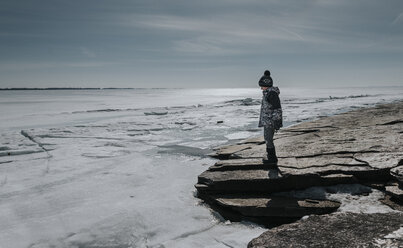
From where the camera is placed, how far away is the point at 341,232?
3.19 meters

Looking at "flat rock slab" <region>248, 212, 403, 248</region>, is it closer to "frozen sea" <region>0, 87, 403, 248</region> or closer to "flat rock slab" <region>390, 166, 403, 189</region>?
"frozen sea" <region>0, 87, 403, 248</region>

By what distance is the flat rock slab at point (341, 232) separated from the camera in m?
2.94

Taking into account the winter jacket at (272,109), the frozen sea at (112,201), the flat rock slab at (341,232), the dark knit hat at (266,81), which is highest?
the dark knit hat at (266,81)

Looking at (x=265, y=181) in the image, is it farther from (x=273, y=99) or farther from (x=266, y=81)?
(x=266, y=81)

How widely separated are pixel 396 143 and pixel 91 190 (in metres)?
6.73

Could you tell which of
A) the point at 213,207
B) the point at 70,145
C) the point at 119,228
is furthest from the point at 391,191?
the point at 70,145

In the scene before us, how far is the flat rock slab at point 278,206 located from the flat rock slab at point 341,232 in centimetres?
52

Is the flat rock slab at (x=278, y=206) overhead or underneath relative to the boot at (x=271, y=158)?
underneath

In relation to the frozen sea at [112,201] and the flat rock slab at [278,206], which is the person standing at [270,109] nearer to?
the flat rock slab at [278,206]

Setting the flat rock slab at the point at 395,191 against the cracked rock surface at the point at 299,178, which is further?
the cracked rock surface at the point at 299,178

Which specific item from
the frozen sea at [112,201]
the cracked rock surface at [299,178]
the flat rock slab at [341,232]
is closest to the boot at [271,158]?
the cracked rock surface at [299,178]

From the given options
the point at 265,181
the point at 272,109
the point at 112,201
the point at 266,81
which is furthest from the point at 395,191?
the point at 112,201

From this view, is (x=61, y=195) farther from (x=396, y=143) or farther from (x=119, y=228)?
(x=396, y=143)

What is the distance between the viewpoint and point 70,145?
11.0 meters
